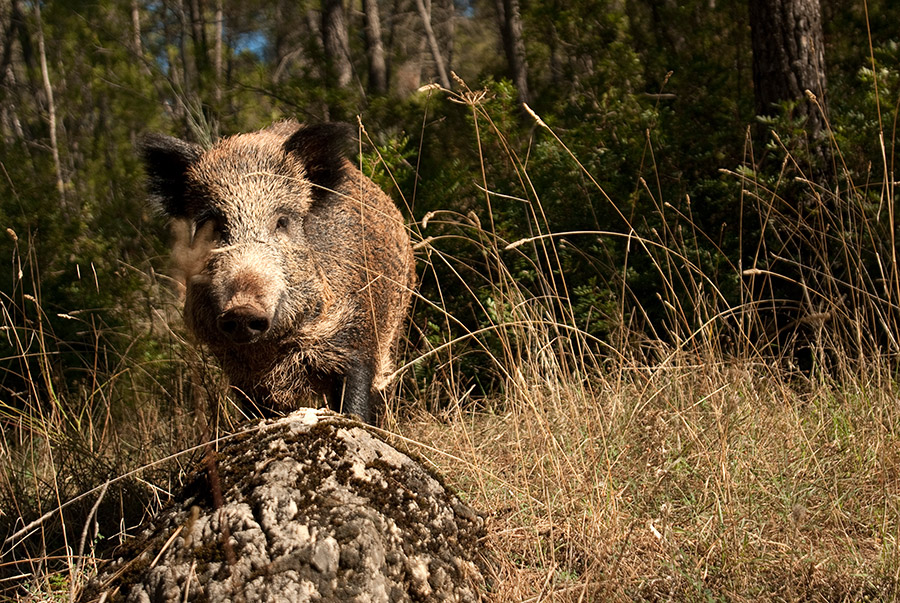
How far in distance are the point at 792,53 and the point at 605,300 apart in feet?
6.47

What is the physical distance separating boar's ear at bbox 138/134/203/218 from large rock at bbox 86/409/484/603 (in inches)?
80.7

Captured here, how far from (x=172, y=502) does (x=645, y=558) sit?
1472 millimetres

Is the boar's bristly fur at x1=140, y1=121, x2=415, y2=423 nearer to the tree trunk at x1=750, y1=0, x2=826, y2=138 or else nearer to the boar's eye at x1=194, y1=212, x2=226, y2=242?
the boar's eye at x1=194, y1=212, x2=226, y2=242

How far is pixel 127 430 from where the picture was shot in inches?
209

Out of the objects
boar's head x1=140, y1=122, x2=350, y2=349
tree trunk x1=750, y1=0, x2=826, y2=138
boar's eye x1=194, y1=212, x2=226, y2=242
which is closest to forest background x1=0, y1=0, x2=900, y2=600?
tree trunk x1=750, y1=0, x2=826, y2=138

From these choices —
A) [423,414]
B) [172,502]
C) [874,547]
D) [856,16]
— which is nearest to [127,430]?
[423,414]

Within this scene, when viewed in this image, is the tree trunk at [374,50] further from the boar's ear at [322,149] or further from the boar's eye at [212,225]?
the boar's eye at [212,225]

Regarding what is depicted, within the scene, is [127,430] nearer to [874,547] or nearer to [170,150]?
[170,150]

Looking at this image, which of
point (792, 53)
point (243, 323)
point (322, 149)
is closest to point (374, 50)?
point (792, 53)

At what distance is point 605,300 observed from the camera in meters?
5.83

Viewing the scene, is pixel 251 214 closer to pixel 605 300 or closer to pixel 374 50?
pixel 605 300

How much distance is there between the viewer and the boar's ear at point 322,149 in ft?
14.3

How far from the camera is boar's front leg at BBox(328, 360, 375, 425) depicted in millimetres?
4031

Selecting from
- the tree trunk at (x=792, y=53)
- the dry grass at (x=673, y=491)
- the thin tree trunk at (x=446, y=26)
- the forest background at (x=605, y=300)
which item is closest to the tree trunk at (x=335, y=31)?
the forest background at (x=605, y=300)
